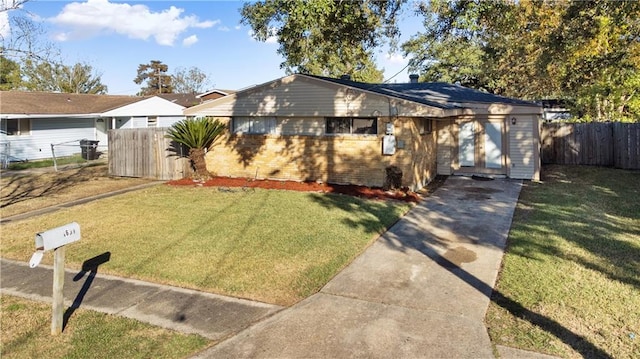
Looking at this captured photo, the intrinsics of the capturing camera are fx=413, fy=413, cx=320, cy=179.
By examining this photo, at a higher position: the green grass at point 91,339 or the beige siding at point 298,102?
the beige siding at point 298,102

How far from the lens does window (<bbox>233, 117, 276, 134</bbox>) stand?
14.5 meters

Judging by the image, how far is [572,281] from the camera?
5660 millimetres

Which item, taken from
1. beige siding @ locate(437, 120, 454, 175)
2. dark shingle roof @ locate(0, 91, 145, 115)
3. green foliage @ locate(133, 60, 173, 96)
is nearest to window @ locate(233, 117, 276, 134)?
beige siding @ locate(437, 120, 454, 175)

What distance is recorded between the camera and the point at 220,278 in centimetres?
605

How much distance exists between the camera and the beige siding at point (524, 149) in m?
14.6

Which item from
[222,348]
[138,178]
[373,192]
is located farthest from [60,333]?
[138,178]

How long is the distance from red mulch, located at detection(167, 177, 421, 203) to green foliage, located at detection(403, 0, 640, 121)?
4810mm

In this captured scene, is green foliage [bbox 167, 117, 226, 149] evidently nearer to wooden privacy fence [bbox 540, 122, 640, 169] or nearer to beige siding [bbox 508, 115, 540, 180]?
beige siding [bbox 508, 115, 540, 180]

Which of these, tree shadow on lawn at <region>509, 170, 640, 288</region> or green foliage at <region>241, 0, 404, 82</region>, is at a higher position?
green foliage at <region>241, 0, 404, 82</region>

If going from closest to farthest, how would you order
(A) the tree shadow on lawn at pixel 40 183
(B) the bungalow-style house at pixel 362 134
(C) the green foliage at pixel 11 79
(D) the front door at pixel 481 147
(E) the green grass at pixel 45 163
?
(A) the tree shadow on lawn at pixel 40 183
(B) the bungalow-style house at pixel 362 134
(D) the front door at pixel 481 147
(E) the green grass at pixel 45 163
(C) the green foliage at pixel 11 79

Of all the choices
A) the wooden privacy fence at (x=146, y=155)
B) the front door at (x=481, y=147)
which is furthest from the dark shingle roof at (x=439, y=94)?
the wooden privacy fence at (x=146, y=155)

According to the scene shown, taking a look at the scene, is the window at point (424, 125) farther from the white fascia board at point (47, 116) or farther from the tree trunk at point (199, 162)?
the white fascia board at point (47, 116)

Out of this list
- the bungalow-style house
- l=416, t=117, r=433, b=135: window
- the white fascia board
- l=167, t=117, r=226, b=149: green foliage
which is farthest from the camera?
the white fascia board

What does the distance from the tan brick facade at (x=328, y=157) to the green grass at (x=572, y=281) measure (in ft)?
11.8
